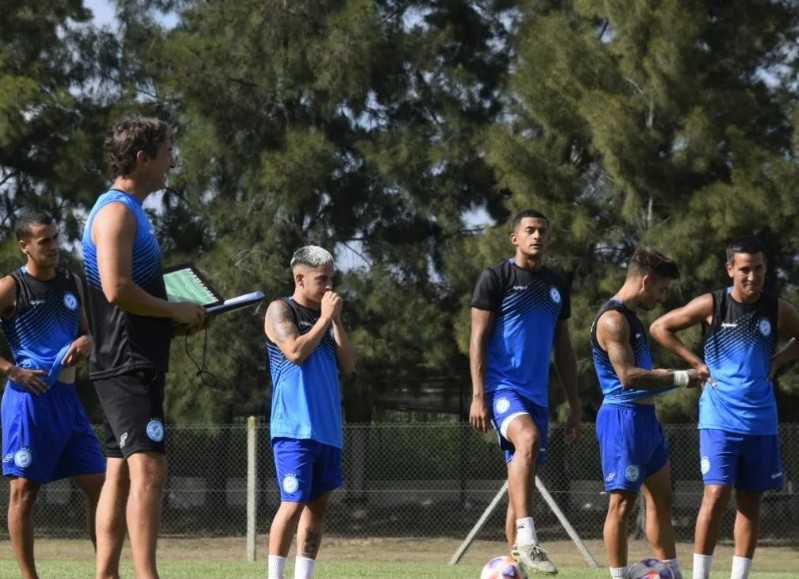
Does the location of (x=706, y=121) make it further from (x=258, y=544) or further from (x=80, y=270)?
(x=80, y=270)

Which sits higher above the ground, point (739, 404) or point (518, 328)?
point (518, 328)

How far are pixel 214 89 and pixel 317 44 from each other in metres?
1.95

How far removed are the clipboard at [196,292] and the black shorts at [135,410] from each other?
376 millimetres

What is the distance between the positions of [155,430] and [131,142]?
124 cm

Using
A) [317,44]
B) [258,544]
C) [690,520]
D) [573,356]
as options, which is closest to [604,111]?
[317,44]

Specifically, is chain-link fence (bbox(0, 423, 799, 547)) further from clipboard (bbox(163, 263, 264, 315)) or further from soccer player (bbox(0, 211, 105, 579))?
clipboard (bbox(163, 263, 264, 315))

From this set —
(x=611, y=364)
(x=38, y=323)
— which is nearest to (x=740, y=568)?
(x=611, y=364)

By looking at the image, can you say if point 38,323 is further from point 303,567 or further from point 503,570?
point 503,570

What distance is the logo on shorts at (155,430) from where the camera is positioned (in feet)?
18.7

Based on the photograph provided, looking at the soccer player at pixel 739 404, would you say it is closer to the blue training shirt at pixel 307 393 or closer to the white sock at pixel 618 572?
the white sock at pixel 618 572

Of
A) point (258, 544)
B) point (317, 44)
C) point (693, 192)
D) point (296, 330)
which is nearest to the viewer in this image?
point (296, 330)

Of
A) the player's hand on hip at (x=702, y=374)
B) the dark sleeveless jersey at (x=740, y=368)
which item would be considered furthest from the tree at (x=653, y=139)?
the player's hand on hip at (x=702, y=374)

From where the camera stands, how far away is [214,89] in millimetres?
22047

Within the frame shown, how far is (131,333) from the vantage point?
18.9 ft
